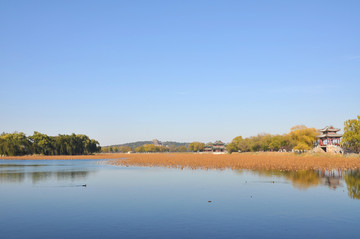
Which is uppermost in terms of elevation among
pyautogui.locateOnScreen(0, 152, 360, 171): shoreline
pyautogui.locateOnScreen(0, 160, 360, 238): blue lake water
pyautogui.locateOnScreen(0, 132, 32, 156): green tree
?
pyautogui.locateOnScreen(0, 132, 32, 156): green tree

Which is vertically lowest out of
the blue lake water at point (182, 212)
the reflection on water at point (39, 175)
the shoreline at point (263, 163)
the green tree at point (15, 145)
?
the shoreline at point (263, 163)

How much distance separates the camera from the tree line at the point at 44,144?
11812 cm

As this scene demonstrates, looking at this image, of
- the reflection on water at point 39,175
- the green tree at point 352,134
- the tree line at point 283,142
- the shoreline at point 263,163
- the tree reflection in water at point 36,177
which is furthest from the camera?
the tree line at point 283,142

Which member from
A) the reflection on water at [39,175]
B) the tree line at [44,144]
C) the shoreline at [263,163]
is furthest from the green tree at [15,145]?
the reflection on water at [39,175]

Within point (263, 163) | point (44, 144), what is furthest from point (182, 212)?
point (44, 144)

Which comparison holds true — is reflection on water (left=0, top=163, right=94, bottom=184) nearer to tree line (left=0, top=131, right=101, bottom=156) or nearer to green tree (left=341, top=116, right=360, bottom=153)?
green tree (left=341, top=116, right=360, bottom=153)

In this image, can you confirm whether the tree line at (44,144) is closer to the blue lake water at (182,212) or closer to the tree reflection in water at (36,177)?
the tree reflection in water at (36,177)

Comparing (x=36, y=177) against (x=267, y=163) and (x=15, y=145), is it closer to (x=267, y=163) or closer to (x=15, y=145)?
(x=267, y=163)

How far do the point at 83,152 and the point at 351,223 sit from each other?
499ft

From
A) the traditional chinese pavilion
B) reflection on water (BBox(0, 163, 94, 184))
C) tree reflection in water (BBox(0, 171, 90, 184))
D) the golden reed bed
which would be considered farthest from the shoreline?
the traditional chinese pavilion

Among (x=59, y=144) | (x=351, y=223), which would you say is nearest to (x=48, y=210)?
(x=351, y=223)

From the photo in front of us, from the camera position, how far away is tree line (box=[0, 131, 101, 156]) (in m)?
118

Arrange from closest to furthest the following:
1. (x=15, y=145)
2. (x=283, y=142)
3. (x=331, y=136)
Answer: (x=331, y=136), (x=15, y=145), (x=283, y=142)

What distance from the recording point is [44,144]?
131m
